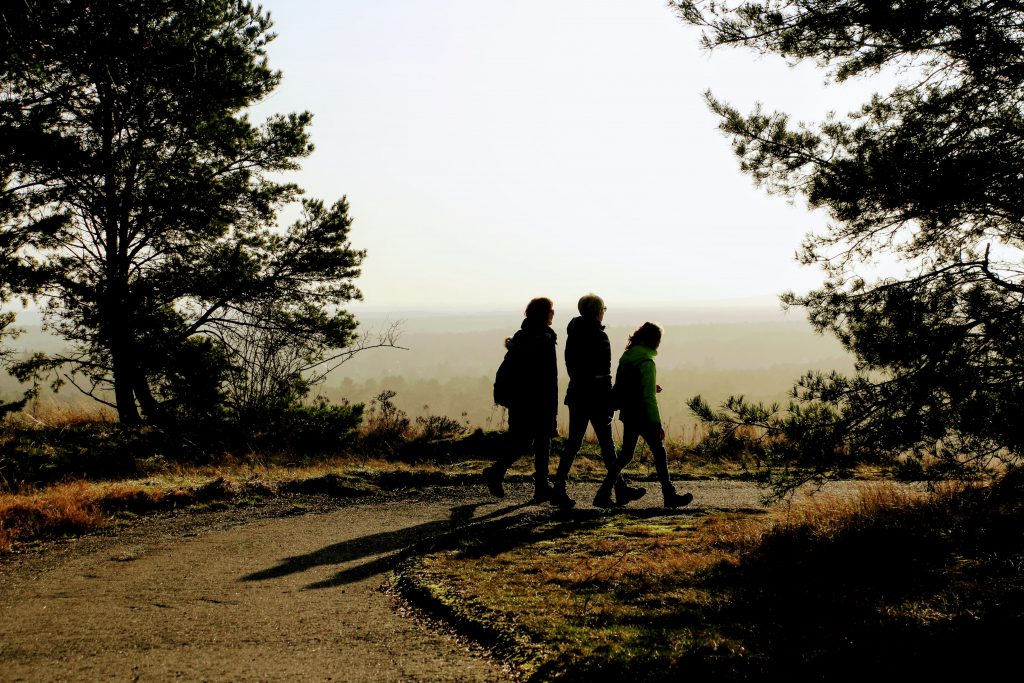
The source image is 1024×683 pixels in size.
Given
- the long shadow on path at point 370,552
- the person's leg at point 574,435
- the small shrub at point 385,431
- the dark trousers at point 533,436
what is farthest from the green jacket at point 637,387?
the small shrub at point 385,431

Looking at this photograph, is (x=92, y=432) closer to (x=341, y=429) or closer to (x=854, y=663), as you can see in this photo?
(x=341, y=429)

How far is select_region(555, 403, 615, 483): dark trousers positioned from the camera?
23.1 ft

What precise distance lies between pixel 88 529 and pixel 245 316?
9177 millimetres

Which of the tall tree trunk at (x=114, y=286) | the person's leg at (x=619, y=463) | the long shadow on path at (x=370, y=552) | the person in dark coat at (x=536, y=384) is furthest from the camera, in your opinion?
the tall tree trunk at (x=114, y=286)

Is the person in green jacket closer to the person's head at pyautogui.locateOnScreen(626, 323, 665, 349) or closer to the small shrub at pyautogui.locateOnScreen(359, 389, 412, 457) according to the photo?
the person's head at pyautogui.locateOnScreen(626, 323, 665, 349)

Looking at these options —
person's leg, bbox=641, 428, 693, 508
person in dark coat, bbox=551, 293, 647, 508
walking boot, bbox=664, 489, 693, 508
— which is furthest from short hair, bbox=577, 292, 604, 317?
walking boot, bbox=664, 489, 693, 508

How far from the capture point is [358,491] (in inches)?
340

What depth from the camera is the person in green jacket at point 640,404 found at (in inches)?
272

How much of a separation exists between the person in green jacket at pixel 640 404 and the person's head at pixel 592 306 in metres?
0.43

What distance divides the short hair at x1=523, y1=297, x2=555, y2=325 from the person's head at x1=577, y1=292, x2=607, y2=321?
33cm

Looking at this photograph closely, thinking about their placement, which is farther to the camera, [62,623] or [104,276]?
[104,276]

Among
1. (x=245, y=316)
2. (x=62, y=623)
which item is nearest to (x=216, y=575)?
(x=62, y=623)

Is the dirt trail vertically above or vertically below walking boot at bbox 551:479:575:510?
below

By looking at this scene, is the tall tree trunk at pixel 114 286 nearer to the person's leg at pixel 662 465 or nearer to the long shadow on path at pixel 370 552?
the long shadow on path at pixel 370 552
